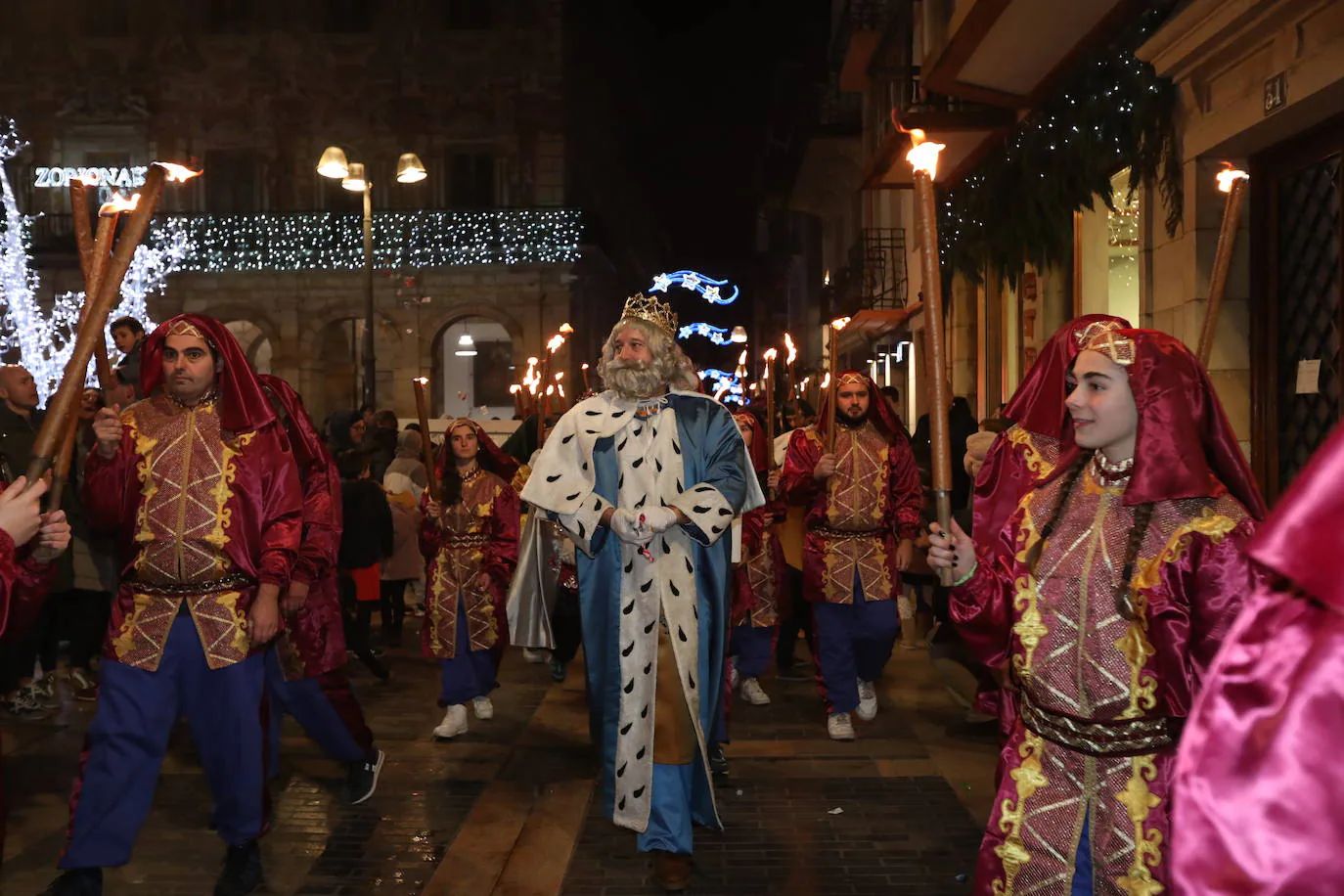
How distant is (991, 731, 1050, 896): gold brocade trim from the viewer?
3.10 metres

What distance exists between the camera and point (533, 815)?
232 inches

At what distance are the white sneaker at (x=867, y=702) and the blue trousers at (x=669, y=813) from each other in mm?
3007

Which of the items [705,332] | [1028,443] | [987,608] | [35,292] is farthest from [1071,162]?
[35,292]

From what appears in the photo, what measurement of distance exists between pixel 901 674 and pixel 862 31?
1398 cm

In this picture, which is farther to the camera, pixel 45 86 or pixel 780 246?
pixel 780 246

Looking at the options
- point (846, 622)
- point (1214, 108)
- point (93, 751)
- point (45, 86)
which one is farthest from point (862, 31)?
point (45, 86)

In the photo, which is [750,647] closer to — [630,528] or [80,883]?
[630,528]

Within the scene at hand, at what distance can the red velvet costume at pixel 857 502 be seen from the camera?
7730 millimetres

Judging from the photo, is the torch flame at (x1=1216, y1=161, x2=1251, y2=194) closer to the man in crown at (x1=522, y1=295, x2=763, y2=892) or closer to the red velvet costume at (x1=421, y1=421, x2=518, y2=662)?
the man in crown at (x1=522, y1=295, x2=763, y2=892)

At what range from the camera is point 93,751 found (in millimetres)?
4422

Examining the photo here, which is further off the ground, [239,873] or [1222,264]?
[1222,264]

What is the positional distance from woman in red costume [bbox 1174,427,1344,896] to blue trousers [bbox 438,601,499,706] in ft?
21.6

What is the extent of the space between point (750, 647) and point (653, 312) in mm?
3436

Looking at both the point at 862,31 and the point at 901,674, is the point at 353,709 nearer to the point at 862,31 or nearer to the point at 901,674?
the point at 901,674
